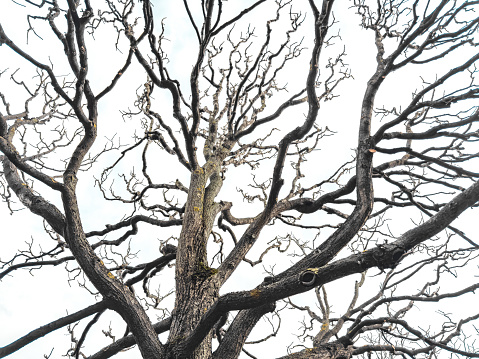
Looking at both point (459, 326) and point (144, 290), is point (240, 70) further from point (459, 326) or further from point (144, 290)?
Result: point (459, 326)

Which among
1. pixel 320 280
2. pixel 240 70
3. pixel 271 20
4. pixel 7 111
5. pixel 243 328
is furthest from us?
pixel 240 70

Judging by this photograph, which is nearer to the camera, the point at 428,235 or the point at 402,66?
the point at 428,235

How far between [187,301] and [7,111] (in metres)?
4.18

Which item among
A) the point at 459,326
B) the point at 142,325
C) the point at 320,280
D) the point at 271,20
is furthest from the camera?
the point at 271,20

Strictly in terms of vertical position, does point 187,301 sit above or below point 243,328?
above

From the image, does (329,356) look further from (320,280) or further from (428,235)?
(428,235)

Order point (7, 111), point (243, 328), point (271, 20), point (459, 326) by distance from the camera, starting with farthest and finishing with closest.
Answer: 1. point (7, 111)
2. point (271, 20)
3. point (459, 326)
4. point (243, 328)

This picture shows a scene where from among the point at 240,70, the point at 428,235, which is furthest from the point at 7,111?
the point at 428,235

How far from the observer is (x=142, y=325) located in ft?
8.83

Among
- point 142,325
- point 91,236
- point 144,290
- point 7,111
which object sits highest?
point 7,111

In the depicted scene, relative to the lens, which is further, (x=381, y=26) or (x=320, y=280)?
(x=381, y=26)

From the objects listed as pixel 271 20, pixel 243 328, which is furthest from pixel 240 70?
pixel 243 328

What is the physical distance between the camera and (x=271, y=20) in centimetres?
458

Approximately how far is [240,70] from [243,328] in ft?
15.9
